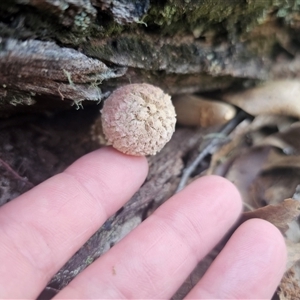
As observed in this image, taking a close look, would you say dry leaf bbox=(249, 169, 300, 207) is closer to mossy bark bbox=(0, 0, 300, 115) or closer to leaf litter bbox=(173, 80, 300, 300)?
leaf litter bbox=(173, 80, 300, 300)

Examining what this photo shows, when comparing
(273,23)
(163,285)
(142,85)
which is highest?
(273,23)

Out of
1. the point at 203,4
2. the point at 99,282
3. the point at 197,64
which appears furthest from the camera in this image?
the point at 197,64

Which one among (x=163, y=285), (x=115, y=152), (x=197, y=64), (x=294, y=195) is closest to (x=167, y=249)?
(x=163, y=285)

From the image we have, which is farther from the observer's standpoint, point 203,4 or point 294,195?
point 294,195

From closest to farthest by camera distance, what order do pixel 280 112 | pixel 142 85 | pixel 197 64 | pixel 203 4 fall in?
pixel 203 4 < pixel 142 85 < pixel 197 64 < pixel 280 112

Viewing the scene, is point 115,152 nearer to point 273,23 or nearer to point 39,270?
point 39,270

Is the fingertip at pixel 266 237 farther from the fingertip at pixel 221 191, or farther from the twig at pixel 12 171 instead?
the twig at pixel 12 171
